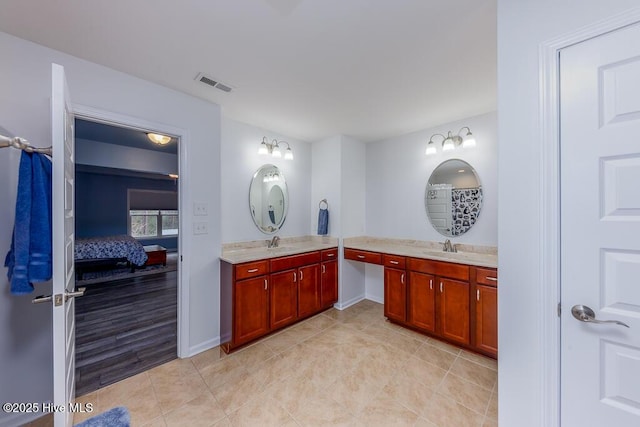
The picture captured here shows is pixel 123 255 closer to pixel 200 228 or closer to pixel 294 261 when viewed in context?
pixel 200 228

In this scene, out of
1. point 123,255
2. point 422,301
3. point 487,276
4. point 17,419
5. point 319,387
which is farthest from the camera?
point 123,255

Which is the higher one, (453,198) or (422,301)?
(453,198)

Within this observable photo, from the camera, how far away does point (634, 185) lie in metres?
0.89

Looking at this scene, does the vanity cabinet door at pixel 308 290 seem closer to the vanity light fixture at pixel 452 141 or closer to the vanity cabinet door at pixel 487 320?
the vanity cabinet door at pixel 487 320

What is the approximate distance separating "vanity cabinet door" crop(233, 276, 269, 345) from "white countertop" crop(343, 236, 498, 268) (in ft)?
4.50

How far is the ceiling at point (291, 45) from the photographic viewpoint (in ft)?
4.26

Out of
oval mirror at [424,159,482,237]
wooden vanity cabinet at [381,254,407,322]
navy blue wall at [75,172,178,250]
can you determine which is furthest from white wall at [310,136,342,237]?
navy blue wall at [75,172,178,250]

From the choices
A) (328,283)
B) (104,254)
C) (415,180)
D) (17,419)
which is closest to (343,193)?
(415,180)

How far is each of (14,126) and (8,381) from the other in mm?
1578

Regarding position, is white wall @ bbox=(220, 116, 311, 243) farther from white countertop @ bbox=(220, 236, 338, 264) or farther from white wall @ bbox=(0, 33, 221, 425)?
white wall @ bbox=(0, 33, 221, 425)

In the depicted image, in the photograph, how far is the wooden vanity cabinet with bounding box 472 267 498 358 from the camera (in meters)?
2.11

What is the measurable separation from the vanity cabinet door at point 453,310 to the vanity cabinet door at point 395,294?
0.38m

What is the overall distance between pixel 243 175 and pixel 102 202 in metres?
5.83

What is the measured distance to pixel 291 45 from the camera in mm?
1575
